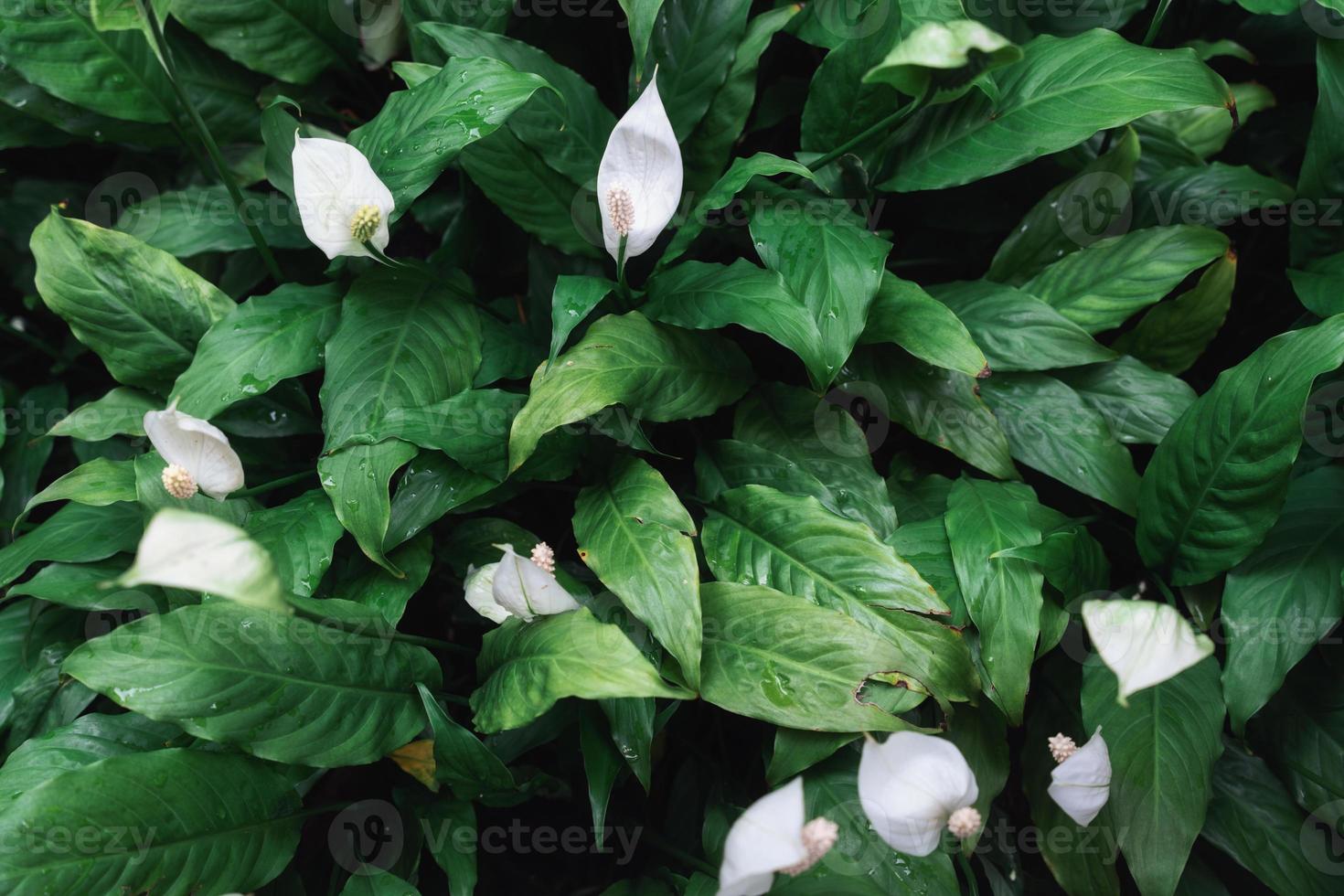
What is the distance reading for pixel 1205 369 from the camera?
1.43m

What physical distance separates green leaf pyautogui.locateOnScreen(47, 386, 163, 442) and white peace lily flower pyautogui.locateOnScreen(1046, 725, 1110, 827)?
3.68ft

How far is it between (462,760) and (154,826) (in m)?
0.30

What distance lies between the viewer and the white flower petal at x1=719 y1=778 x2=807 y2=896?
2.39ft

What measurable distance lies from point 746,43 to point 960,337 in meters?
0.50

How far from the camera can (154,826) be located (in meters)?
0.94

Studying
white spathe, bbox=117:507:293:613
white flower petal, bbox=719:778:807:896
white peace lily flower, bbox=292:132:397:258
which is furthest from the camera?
white peace lily flower, bbox=292:132:397:258

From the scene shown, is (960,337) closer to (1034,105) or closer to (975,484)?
(975,484)

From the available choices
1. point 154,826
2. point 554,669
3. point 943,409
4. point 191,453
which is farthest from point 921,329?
point 154,826

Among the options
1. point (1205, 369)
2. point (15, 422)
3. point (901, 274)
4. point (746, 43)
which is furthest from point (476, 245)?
point (1205, 369)

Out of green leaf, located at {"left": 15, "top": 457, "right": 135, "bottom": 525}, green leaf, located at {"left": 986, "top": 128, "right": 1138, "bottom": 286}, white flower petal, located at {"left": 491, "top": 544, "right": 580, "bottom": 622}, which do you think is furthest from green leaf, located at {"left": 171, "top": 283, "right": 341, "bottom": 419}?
green leaf, located at {"left": 986, "top": 128, "right": 1138, "bottom": 286}

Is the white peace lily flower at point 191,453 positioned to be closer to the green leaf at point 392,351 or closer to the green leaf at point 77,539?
the green leaf at point 392,351

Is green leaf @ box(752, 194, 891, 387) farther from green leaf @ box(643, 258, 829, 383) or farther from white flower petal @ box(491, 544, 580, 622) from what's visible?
white flower petal @ box(491, 544, 580, 622)

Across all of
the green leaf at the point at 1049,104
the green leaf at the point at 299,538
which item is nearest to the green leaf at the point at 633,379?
the green leaf at the point at 299,538

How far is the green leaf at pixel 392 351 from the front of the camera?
3.59 feet
